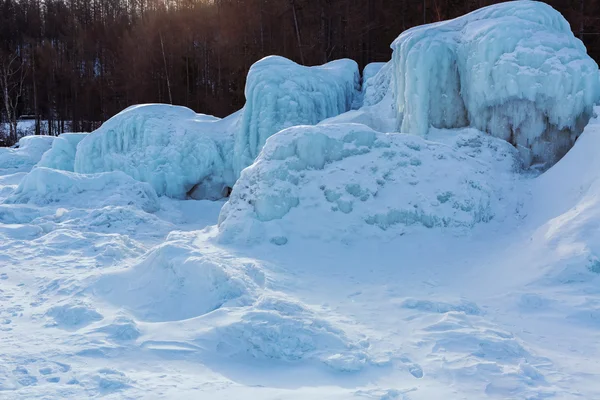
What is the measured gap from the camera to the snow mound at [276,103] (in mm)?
12617

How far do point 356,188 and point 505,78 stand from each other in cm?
354

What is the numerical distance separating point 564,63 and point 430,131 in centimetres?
248

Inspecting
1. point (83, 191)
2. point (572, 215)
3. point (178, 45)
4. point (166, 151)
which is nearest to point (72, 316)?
point (572, 215)

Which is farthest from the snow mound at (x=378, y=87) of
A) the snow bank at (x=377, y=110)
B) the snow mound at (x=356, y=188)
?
the snow mound at (x=356, y=188)

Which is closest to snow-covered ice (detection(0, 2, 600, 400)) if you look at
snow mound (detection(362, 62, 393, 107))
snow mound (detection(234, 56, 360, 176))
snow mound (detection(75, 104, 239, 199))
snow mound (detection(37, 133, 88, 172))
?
snow mound (detection(234, 56, 360, 176))

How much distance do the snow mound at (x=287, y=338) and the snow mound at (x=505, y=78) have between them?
240 inches

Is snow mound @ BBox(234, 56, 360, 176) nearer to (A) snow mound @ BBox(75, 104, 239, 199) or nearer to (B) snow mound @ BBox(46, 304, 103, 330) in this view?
(A) snow mound @ BBox(75, 104, 239, 199)

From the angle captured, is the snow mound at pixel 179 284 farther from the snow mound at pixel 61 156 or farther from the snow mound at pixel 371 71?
the snow mound at pixel 61 156

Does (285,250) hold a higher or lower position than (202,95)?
lower

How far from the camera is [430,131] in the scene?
968cm

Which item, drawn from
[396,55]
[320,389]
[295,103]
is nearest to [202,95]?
[295,103]

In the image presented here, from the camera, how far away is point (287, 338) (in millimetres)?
4176

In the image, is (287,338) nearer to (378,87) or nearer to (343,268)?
(343,268)

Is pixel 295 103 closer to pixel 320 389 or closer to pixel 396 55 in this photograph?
pixel 396 55
